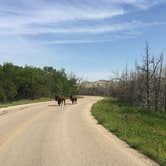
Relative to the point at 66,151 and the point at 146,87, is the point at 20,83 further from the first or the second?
the point at 66,151

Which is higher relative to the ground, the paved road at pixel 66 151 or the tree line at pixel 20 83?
the tree line at pixel 20 83

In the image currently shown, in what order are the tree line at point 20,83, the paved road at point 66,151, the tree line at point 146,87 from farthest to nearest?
the tree line at point 20,83 → the tree line at point 146,87 → the paved road at point 66,151

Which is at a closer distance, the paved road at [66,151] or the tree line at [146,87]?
the paved road at [66,151]

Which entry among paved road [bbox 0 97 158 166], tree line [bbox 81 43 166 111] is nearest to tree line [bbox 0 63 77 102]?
tree line [bbox 81 43 166 111]

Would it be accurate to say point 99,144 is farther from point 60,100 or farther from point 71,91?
point 71,91

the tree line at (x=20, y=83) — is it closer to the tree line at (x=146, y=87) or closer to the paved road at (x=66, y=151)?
the tree line at (x=146, y=87)

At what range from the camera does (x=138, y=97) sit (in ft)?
256

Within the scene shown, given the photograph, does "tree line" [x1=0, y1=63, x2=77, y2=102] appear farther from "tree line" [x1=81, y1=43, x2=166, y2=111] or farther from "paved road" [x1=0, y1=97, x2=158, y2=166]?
"paved road" [x1=0, y1=97, x2=158, y2=166]

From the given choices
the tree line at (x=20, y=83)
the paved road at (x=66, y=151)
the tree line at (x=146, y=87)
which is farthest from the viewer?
the tree line at (x=20, y=83)

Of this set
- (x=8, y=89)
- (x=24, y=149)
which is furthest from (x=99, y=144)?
(x=8, y=89)

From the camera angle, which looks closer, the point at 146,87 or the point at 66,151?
the point at 66,151

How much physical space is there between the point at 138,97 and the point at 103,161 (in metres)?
66.7

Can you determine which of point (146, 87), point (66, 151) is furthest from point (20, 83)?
point (66, 151)

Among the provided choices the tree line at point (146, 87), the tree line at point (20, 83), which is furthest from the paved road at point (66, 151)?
the tree line at point (20, 83)
